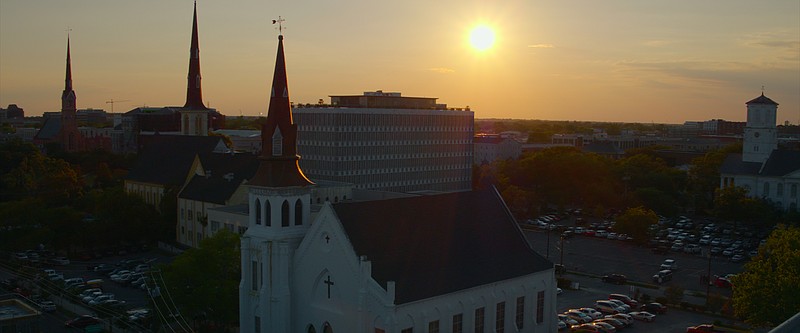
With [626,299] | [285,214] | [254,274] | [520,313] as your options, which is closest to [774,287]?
[520,313]

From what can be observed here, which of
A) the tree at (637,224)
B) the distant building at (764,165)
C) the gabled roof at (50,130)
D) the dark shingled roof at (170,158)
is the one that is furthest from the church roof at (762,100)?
the gabled roof at (50,130)

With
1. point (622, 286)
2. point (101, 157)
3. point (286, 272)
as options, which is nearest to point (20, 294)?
point (286, 272)

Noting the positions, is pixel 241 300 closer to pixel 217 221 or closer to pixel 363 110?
pixel 217 221

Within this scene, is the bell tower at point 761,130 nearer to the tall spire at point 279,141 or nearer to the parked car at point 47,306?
the tall spire at point 279,141

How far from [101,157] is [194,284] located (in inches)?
3987

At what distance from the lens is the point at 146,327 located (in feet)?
160

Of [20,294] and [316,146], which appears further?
[316,146]

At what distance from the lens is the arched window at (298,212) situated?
41.0m

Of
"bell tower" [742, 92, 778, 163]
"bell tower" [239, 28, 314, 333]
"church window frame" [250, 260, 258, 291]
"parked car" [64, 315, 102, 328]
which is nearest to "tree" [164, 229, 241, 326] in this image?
"bell tower" [239, 28, 314, 333]

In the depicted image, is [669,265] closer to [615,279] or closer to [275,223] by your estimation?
[615,279]

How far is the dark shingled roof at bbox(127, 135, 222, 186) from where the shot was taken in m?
91.0

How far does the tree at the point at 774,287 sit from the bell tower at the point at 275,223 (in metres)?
28.2

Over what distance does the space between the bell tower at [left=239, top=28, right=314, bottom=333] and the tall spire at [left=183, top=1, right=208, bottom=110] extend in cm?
7312

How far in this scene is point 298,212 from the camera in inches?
1622
